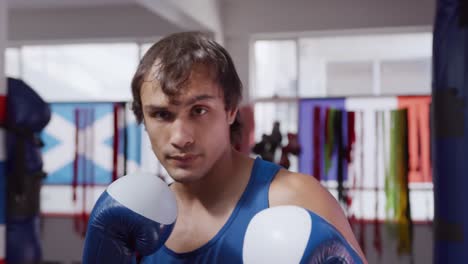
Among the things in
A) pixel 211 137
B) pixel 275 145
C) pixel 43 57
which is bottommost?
pixel 275 145

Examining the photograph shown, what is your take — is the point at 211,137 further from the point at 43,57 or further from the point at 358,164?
the point at 43,57

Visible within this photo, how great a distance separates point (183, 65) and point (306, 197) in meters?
0.38

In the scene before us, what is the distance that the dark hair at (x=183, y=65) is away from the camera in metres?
1.11

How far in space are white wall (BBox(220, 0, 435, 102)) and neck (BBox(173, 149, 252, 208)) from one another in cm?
387

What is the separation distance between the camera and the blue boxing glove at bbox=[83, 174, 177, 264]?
41.5 inches

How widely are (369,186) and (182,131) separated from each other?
Answer: 3.94 m

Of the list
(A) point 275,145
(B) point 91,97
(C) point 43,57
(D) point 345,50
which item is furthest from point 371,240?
(C) point 43,57

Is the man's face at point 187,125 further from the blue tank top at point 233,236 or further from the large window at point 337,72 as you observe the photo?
the large window at point 337,72

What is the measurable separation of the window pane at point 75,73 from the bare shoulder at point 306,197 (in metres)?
4.87

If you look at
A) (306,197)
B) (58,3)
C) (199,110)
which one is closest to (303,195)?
(306,197)

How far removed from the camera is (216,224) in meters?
1.19

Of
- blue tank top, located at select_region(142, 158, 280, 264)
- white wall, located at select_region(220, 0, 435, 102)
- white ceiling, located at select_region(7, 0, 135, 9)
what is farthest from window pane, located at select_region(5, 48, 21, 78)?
blue tank top, located at select_region(142, 158, 280, 264)

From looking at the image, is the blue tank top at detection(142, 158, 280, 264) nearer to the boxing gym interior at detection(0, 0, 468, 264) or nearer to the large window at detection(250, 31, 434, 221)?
the boxing gym interior at detection(0, 0, 468, 264)

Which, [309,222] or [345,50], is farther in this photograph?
[345,50]
